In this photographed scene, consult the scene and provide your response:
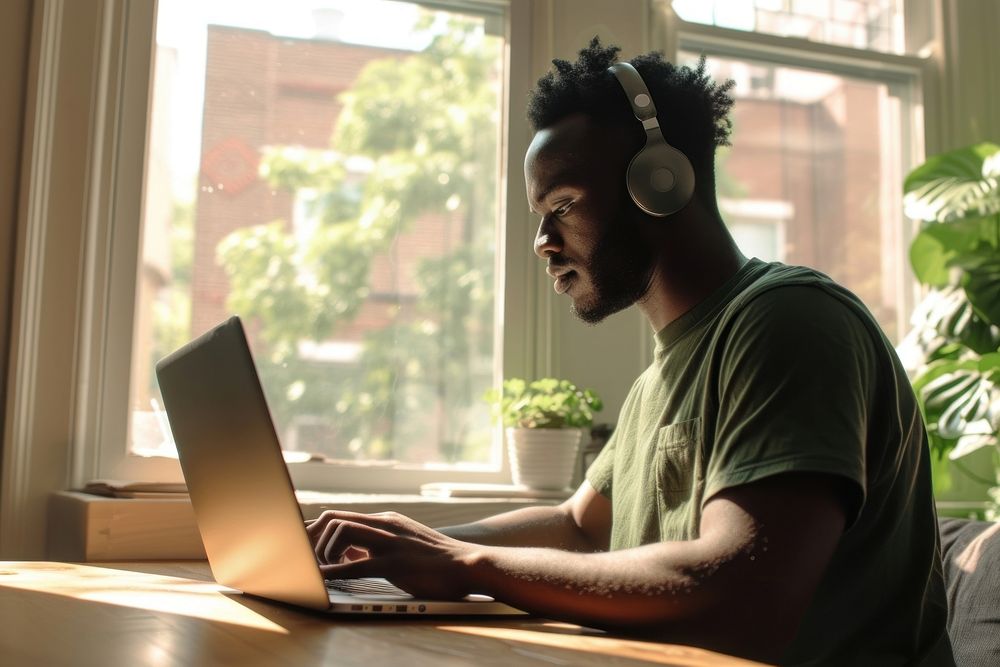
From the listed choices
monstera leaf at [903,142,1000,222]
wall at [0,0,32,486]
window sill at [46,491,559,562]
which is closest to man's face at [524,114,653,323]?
window sill at [46,491,559,562]

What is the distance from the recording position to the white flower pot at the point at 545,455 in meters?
2.12

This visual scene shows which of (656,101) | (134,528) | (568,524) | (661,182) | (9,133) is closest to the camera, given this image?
(661,182)

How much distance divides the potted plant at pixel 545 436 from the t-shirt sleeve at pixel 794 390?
3.47 feet

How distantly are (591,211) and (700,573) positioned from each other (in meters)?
0.57

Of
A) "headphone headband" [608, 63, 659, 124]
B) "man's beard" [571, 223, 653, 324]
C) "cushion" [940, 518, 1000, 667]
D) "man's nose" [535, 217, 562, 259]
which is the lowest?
"cushion" [940, 518, 1000, 667]

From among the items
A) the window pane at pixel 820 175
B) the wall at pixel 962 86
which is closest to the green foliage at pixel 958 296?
the window pane at pixel 820 175

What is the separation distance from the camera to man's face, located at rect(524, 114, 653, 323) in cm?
132

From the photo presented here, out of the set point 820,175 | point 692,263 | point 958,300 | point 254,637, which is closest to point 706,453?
point 692,263

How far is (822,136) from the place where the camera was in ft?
8.93

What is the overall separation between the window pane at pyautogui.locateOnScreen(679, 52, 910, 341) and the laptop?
185 centimetres

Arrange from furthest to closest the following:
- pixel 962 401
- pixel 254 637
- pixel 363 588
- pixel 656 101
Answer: pixel 962 401 < pixel 656 101 < pixel 363 588 < pixel 254 637

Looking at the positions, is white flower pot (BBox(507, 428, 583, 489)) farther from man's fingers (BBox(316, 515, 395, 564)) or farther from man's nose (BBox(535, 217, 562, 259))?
man's fingers (BBox(316, 515, 395, 564))

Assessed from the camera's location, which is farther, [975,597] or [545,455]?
[545,455]

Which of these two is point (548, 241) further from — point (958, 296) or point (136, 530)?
point (958, 296)
